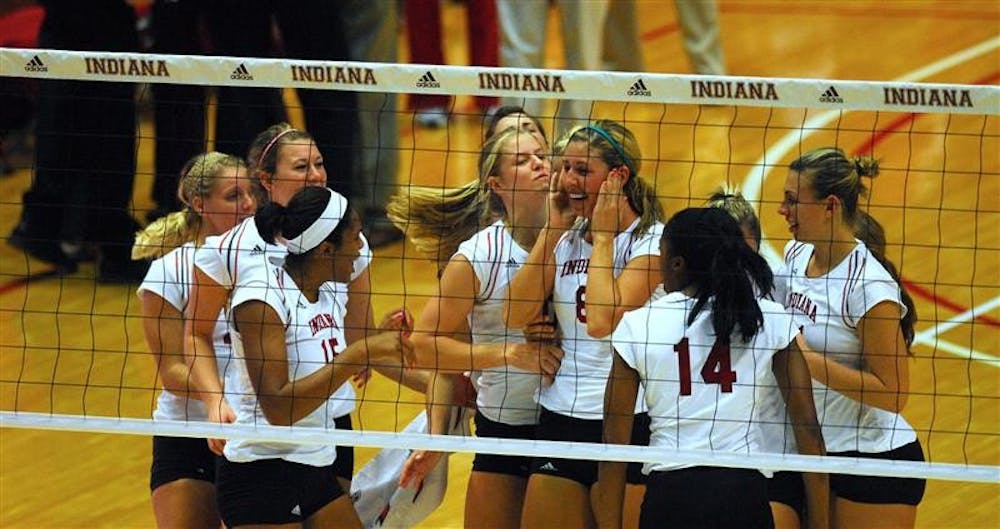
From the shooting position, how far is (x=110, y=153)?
10234 millimetres

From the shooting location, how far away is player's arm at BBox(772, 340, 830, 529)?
539cm

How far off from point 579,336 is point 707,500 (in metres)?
0.90

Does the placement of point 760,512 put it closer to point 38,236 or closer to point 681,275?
point 681,275

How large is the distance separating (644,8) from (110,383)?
7.98 m

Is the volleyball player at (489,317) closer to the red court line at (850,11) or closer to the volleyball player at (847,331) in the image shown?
the volleyball player at (847,331)

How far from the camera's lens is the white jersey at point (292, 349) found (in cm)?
573

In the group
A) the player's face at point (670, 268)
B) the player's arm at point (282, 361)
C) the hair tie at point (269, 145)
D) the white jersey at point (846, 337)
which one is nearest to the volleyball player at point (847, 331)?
the white jersey at point (846, 337)

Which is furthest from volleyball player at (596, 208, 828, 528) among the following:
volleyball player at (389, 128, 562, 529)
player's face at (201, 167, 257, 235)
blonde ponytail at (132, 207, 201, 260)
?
blonde ponytail at (132, 207, 201, 260)

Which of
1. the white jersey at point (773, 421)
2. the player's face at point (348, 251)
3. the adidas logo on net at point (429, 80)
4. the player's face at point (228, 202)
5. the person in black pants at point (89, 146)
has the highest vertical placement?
the person in black pants at point (89, 146)

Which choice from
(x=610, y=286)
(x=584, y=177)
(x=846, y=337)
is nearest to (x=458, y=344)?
(x=610, y=286)

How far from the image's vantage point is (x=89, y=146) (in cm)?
1030

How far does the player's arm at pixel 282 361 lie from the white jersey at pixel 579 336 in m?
0.59

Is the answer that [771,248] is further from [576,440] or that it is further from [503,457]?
[576,440]

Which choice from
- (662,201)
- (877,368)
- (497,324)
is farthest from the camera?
(662,201)
